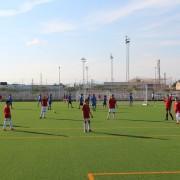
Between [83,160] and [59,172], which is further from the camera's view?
[83,160]

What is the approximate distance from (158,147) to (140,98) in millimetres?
72433

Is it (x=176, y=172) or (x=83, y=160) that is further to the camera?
(x=83, y=160)

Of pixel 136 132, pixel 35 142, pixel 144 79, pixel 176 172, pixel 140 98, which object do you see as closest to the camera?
pixel 176 172

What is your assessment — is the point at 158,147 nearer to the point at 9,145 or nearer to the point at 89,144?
the point at 89,144

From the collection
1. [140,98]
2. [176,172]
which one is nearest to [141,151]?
[176,172]

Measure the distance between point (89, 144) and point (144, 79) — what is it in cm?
14502

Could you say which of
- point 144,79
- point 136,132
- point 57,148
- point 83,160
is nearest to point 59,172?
point 83,160

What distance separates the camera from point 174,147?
16.6 meters

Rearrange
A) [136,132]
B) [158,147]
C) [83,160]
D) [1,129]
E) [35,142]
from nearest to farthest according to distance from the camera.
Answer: [83,160] → [158,147] → [35,142] → [136,132] → [1,129]

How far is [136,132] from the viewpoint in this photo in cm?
2252

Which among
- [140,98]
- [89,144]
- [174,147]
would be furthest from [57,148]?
[140,98]

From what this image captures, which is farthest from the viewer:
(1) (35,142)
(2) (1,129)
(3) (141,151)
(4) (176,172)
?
(2) (1,129)

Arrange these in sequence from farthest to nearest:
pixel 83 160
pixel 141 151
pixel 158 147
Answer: pixel 158 147
pixel 141 151
pixel 83 160

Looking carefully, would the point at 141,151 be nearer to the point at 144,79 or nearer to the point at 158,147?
the point at 158,147
